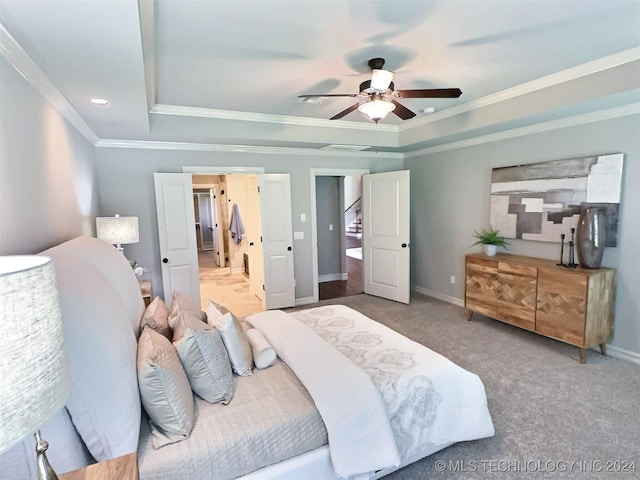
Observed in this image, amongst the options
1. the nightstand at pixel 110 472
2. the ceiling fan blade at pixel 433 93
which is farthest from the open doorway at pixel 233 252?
the nightstand at pixel 110 472

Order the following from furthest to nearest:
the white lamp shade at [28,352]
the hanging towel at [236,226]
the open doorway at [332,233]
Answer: the hanging towel at [236,226] < the open doorway at [332,233] < the white lamp shade at [28,352]

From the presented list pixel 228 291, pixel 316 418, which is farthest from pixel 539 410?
pixel 228 291

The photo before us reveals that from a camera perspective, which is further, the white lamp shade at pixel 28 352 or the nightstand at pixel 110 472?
the nightstand at pixel 110 472

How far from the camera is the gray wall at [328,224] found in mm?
6578

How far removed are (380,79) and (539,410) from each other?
8.80ft

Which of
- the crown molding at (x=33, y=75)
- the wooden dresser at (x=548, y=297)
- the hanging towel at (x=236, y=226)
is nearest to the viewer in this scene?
the crown molding at (x=33, y=75)

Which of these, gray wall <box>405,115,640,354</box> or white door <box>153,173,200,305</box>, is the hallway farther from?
gray wall <box>405,115,640,354</box>

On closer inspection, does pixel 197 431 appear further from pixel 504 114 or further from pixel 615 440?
pixel 504 114

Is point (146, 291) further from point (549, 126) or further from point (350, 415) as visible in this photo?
point (549, 126)

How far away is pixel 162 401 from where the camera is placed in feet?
4.87

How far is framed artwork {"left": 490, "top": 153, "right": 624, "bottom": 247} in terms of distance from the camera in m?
3.22

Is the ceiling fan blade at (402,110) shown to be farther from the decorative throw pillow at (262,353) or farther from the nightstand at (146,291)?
the nightstand at (146,291)

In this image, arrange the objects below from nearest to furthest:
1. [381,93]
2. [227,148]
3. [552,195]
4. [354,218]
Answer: [381,93], [552,195], [227,148], [354,218]

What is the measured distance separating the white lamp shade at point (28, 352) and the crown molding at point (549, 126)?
4.28 meters
